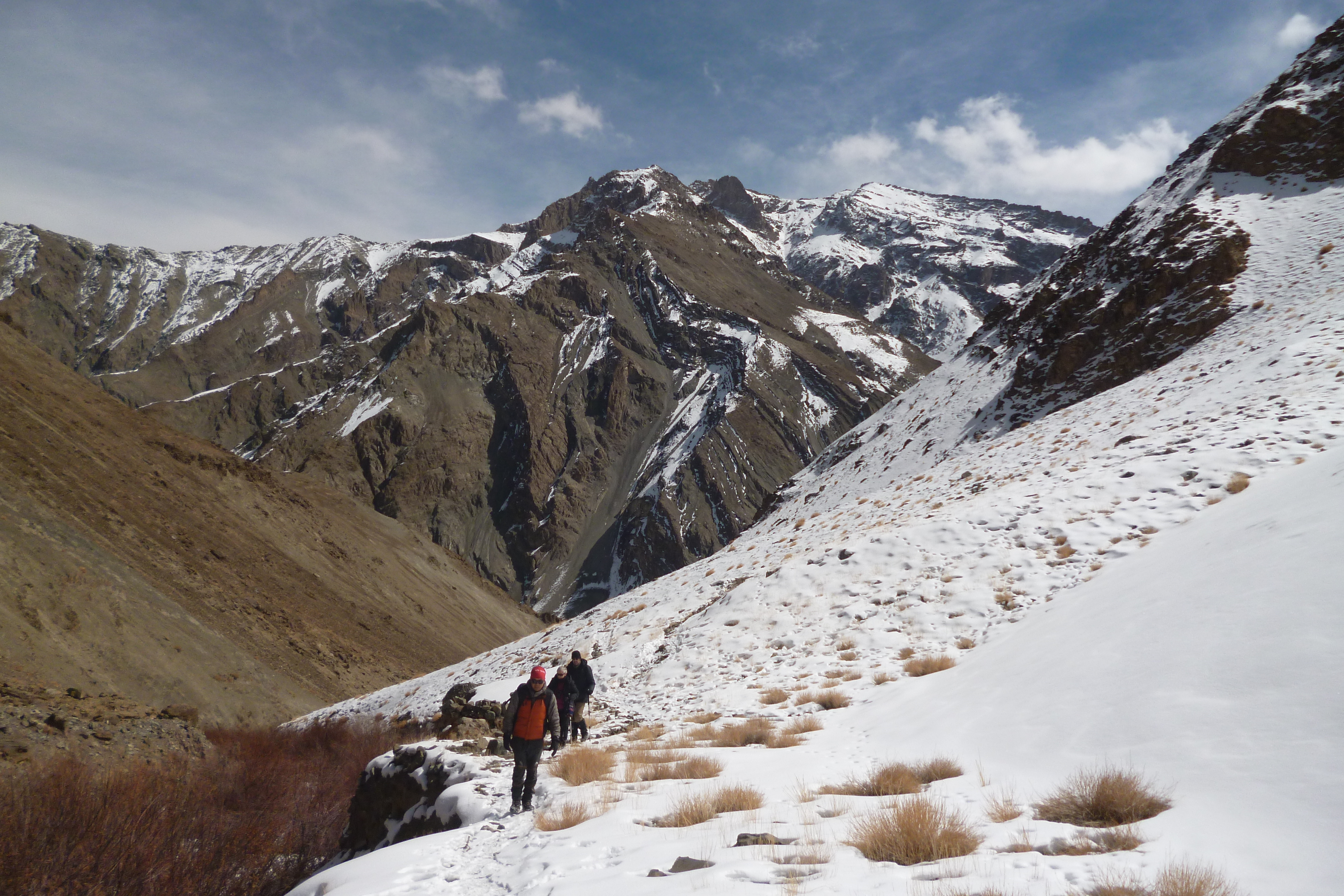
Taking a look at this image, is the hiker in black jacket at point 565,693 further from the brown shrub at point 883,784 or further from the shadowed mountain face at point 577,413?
the shadowed mountain face at point 577,413

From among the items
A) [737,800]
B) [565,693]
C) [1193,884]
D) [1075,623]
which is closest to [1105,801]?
[1193,884]

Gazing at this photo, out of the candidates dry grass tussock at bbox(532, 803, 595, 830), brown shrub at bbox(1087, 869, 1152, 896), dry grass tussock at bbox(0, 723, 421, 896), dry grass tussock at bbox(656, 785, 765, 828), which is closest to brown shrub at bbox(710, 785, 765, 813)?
dry grass tussock at bbox(656, 785, 765, 828)

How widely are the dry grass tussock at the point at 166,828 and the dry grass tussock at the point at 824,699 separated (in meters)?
7.38

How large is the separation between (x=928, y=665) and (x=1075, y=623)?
2.34m

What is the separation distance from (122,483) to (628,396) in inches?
4595

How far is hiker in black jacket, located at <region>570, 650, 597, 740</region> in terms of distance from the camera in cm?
1074

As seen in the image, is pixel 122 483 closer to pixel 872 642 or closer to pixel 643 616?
pixel 643 616

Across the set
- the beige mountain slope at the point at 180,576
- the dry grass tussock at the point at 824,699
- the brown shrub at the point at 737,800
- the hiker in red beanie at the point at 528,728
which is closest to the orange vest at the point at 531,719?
the hiker in red beanie at the point at 528,728

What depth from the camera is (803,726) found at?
8.58 m

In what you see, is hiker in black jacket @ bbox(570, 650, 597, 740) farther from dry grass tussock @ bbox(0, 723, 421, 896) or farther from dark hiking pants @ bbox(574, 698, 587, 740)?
dry grass tussock @ bbox(0, 723, 421, 896)

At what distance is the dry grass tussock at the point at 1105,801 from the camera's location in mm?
3932

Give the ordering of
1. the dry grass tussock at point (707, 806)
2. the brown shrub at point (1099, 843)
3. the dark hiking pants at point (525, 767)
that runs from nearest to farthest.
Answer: the brown shrub at point (1099, 843), the dry grass tussock at point (707, 806), the dark hiking pants at point (525, 767)

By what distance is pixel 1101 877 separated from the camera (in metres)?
3.21

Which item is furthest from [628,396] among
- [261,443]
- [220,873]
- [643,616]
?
[220,873]
